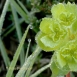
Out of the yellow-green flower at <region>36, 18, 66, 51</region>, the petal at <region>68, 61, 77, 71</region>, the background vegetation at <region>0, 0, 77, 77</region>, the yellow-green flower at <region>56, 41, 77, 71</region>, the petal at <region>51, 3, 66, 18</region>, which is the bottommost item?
the background vegetation at <region>0, 0, 77, 77</region>

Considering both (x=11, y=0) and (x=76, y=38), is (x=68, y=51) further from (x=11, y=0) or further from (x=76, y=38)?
(x=11, y=0)

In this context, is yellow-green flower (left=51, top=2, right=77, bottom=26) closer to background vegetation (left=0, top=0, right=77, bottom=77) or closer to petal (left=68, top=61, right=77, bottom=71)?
petal (left=68, top=61, right=77, bottom=71)

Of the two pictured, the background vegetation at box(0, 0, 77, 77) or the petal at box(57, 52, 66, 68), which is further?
the background vegetation at box(0, 0, 77, 77)

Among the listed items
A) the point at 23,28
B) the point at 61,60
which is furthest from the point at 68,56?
the point at 23,28

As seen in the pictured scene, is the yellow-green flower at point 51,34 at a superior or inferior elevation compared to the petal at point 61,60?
superior

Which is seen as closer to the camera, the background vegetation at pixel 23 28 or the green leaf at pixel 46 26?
the green leaf at pixel 46 26

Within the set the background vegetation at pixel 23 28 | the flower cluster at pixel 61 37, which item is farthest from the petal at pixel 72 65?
the background vegetation at pixel 23 28

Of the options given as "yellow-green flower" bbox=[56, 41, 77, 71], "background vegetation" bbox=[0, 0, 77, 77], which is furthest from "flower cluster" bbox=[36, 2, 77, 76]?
"background vegetation" bbox=[0, 0, 77, 77]

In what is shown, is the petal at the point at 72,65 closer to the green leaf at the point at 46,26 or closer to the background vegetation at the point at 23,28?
the green leaf at the point at 46,26

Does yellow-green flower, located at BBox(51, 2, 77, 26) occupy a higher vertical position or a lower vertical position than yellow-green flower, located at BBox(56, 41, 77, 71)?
higher
